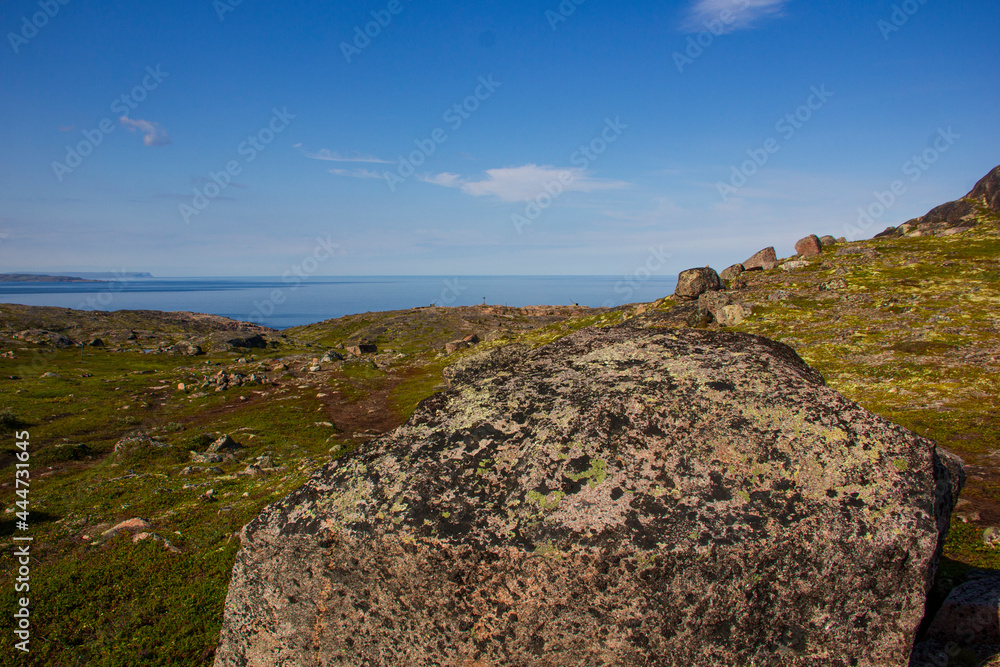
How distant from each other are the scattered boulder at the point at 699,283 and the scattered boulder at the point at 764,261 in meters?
15.0

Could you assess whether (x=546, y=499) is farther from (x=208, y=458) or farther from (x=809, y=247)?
(x=809, y=247)

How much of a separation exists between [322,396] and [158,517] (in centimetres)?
3444

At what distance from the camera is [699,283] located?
6938 centimetres

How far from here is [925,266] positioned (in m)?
63.0

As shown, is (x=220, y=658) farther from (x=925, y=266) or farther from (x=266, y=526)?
(x=925, y=266)

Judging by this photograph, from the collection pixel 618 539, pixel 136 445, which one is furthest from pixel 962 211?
pixel 136 445

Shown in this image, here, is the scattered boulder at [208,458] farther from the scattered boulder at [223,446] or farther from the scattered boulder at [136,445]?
the scattered boulder at [136,445]

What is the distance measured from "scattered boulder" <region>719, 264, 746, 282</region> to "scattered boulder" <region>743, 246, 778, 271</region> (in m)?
2.34

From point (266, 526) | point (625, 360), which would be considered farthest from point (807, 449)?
point (266, 526)

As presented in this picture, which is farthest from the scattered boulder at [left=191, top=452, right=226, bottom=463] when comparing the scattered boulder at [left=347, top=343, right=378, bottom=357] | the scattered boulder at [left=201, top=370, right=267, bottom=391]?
the scattered boulder at [left=347, top=343, right=378, bottom=357]

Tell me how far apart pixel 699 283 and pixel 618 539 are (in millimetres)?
70028

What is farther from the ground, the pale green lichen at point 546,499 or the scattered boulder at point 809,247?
the scattered boulder at point 809,247

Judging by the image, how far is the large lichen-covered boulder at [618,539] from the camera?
223 inches

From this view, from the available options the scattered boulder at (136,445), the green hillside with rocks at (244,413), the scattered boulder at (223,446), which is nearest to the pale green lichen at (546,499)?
the green hillside with rocks at (244,413)
